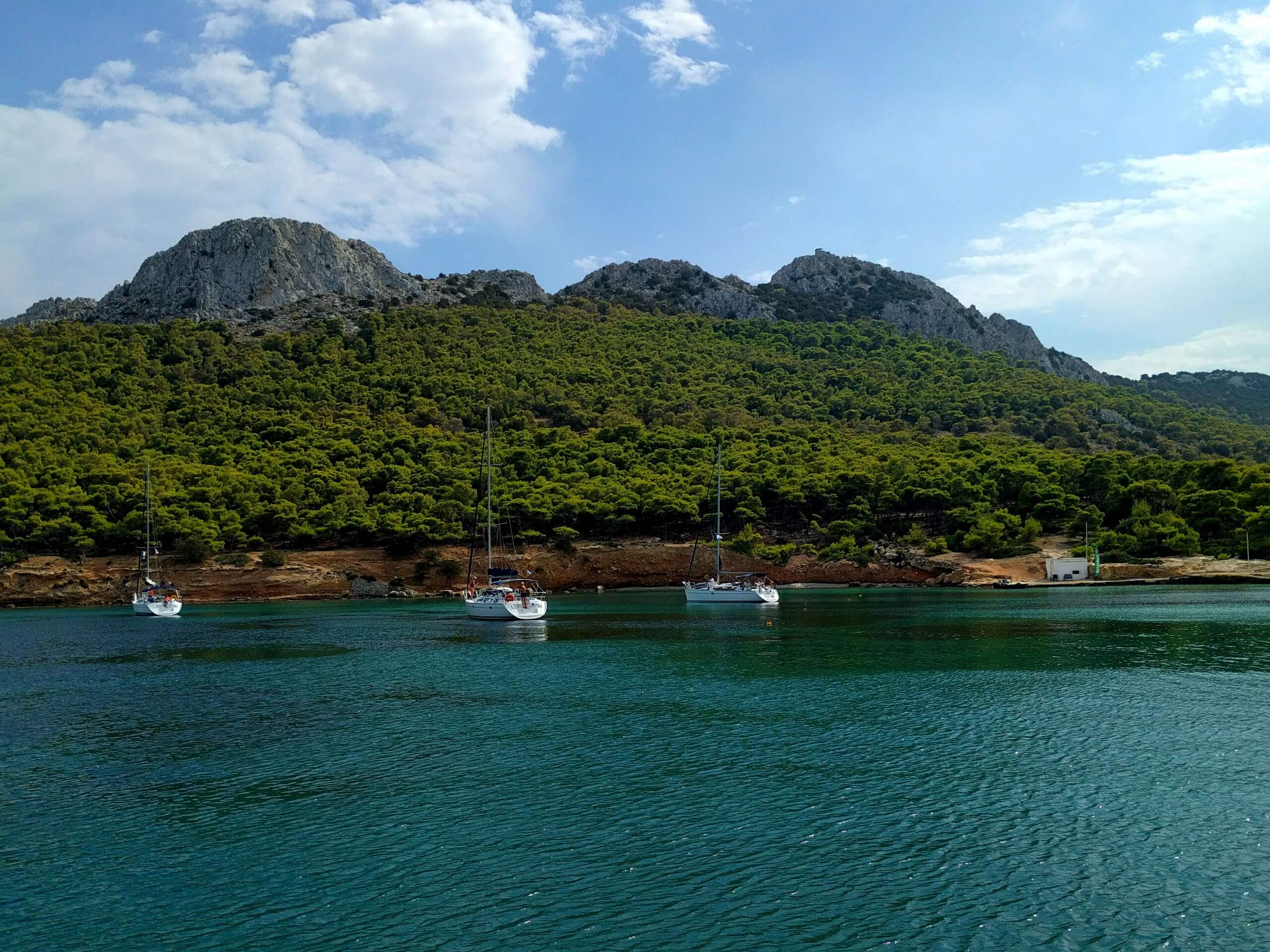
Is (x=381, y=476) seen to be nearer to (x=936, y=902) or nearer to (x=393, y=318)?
(x=393, y=318)

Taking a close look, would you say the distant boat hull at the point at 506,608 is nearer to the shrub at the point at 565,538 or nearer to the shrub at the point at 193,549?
the shrub at the point at 565,538

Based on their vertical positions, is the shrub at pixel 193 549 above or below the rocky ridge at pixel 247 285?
below

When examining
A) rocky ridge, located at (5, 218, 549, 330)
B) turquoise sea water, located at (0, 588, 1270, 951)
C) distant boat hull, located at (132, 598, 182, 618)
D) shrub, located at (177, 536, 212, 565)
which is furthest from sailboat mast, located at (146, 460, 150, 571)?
rocky ridge, located at (5, 218, 549, 330)

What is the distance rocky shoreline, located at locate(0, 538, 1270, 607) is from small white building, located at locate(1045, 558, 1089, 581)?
47.8 inches

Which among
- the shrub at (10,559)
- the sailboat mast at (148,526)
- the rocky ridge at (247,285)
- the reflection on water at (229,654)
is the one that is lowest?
the reflection on water at (229,654)

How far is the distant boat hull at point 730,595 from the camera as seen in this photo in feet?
220

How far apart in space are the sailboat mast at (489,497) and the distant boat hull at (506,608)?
2.52 m

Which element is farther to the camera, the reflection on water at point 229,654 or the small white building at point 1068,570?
the small white building at point 1068,570

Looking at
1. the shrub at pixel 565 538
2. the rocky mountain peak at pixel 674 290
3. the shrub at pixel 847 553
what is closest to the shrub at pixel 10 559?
the shrub at pixel 565 538

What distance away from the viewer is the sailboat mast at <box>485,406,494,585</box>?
61.3 metres

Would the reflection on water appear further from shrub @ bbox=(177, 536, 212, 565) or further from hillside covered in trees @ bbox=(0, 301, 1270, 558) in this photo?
hillside covered in trees @ bbox=(0, 301, 1270, 558)

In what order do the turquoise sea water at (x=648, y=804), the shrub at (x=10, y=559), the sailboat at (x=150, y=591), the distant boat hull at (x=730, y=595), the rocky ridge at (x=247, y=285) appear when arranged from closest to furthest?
the turquoise sea water at (x=648, y=804), the sailboat at (x=150, y=591), the distant boat hull at (x=730, y=595), the shrub at (x=10, y=559), the rocky ridge at (x=247, y=285)

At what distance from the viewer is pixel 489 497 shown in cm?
6016

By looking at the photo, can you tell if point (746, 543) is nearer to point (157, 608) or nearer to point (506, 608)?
point (506, 608)
